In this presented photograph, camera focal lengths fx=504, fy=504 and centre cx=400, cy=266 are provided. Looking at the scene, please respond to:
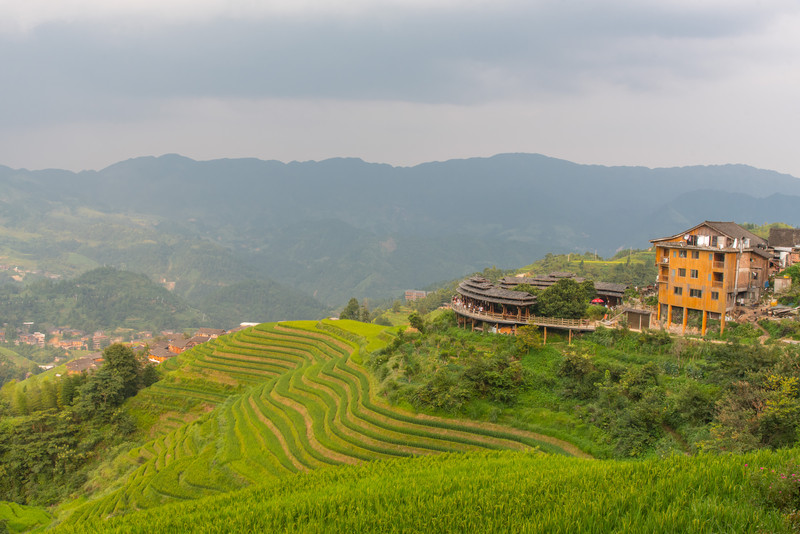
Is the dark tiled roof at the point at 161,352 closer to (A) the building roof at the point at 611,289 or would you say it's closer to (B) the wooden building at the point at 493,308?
(B) the wooden building at the point at 493,308

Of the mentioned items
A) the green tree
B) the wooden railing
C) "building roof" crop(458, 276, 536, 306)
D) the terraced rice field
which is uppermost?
"building roof" crop(458, 276, 536, 306)

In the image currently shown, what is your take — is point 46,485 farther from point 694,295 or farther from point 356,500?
point 694,295

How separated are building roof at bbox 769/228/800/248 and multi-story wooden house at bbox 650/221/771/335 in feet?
22.3

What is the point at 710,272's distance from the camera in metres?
25.5

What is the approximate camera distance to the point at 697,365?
71.4ft

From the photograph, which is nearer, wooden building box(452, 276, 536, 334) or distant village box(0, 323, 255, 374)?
wooden building box(452, 276, 536, 334)

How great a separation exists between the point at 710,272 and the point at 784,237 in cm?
1297

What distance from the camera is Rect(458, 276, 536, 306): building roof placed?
2989 centimetres

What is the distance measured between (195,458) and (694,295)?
28187 millimetres

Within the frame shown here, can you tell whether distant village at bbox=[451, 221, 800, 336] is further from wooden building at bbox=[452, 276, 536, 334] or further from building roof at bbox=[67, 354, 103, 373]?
building roof at bbox=[67, 354, 103, 373]

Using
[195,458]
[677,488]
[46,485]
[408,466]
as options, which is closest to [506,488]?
[677,488]

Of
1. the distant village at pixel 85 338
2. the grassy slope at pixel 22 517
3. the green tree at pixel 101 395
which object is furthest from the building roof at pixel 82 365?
the grassy slope at pixel 22 517

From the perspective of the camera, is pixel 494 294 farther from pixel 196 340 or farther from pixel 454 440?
pixel 196 340

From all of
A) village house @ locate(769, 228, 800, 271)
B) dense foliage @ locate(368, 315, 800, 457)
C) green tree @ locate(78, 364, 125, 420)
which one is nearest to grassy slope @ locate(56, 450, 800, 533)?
dense foliage @ locate(368, 315, 800, 457)
